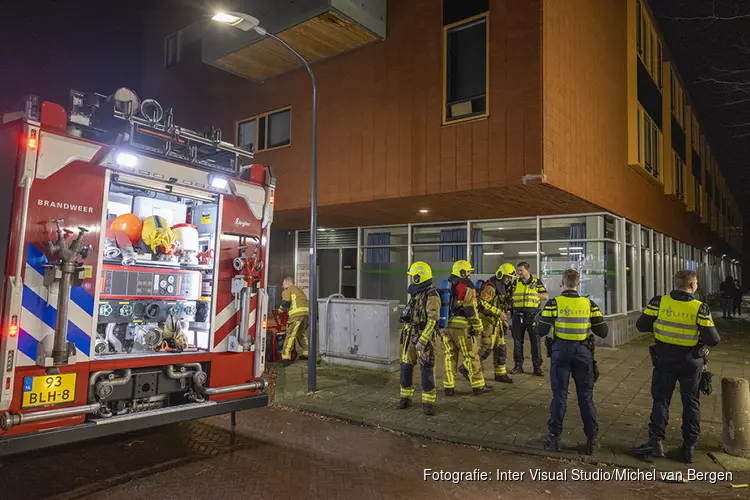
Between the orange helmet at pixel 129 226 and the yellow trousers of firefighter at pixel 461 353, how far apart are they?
4.33m

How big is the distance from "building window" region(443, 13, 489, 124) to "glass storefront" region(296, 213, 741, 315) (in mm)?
4480

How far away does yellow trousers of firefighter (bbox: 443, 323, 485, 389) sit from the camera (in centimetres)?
738

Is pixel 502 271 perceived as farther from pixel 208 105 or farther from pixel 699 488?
pixel 208 105

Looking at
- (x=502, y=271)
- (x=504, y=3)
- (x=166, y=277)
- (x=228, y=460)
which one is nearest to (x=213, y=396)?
(x=228, y=460)

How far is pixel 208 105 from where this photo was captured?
16.6 m

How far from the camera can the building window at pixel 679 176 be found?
1984cm

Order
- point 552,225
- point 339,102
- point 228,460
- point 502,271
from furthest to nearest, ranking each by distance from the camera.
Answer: point 552,225 → point 339,102 → point 502,271 → point 228,460

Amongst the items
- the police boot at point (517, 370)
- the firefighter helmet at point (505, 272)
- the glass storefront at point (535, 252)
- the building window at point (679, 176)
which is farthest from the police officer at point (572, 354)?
the building window at point (679, 176)

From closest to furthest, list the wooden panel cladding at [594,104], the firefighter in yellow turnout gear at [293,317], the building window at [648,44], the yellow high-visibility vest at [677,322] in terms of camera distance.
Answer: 1. the yellow high-visibility vest at [677,322]
2. the wooden panel cladding at [594,104]
3. the firefighter in yellow turnout gear at [293,317]
4. the building window at [648,44]

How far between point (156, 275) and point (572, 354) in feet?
14.7

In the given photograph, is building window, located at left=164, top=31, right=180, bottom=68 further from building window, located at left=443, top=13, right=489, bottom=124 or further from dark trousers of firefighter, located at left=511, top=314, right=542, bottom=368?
dark trousers of firefighter, located at left=511, top=314, right=542, bottom=368

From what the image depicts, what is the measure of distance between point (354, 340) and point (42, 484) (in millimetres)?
6084

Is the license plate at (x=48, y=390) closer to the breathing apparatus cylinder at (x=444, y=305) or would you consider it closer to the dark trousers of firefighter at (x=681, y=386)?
the breathing apparatus cylinder at (x=444, y=305)

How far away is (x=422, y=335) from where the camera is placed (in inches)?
262
